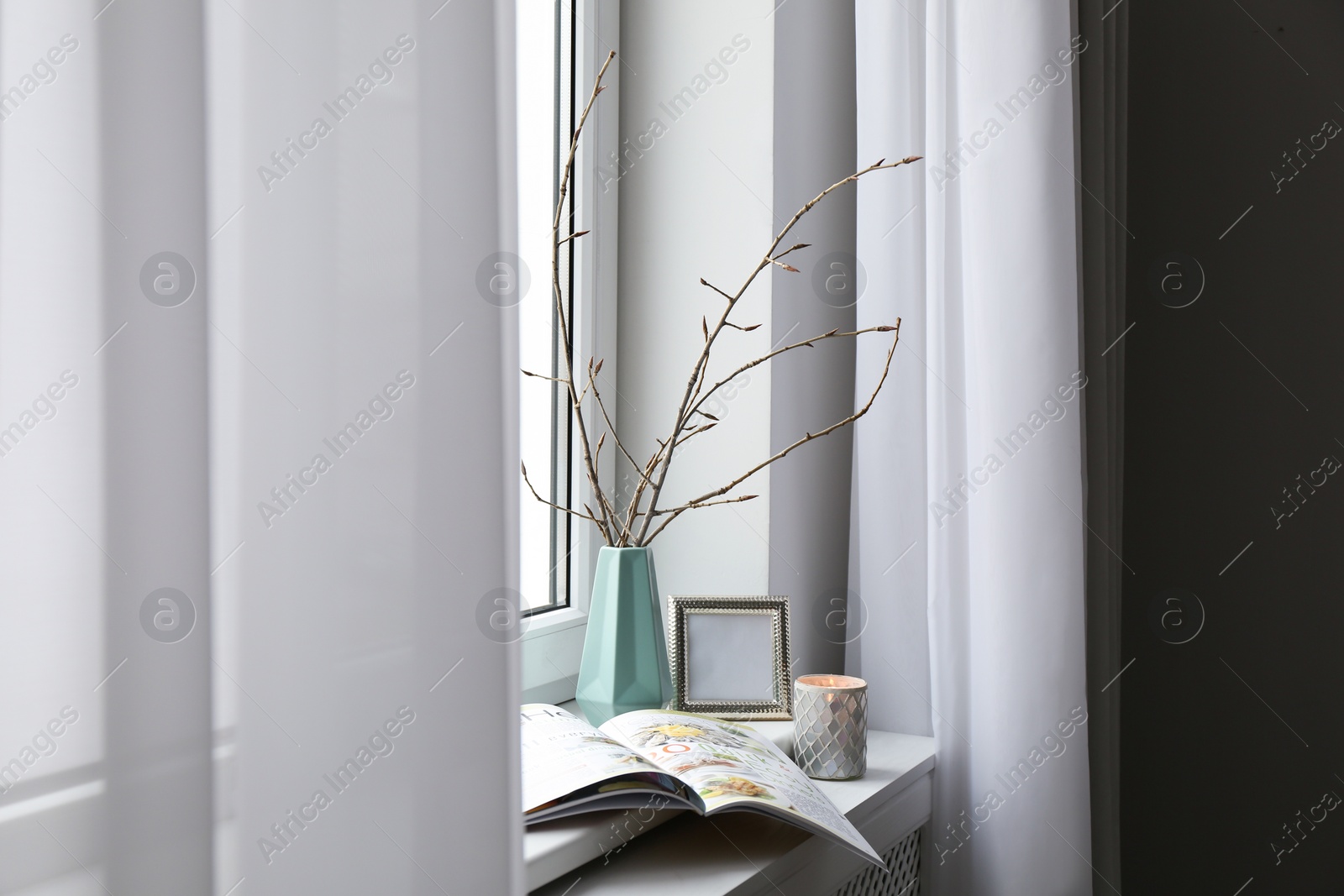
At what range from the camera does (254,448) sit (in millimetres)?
364

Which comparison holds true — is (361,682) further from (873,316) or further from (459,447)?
(873,316)

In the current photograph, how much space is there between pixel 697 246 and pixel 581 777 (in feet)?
2.31

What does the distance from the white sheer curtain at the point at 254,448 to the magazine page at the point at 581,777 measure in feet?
0.83

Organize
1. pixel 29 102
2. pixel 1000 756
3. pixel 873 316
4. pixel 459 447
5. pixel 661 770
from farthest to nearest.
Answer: pixel 873 316 < pixel 1000 756 < pixel 661 770 < pixel 459 447 < pixel 29 102

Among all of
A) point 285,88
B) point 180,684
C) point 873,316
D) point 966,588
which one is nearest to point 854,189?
point 873,316

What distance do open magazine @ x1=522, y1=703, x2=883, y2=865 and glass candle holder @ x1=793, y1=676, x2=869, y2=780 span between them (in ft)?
0.24

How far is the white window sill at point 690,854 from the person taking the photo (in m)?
0.67

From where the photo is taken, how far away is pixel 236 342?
0.36 meters

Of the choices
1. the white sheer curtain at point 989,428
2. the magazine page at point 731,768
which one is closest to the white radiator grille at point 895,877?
the white sheer curtain at point 989,428

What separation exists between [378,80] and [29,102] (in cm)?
13

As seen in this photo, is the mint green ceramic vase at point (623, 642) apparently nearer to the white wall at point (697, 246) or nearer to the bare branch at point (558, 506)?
the bare branch at point (558, 506)

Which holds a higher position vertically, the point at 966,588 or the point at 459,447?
the point at 459,447

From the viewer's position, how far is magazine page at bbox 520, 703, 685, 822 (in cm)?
68

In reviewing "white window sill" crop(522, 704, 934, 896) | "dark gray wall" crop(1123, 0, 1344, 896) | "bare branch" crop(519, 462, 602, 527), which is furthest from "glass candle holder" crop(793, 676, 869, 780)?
"dark gray wall" crop(1123, 0, 1344, 896)
